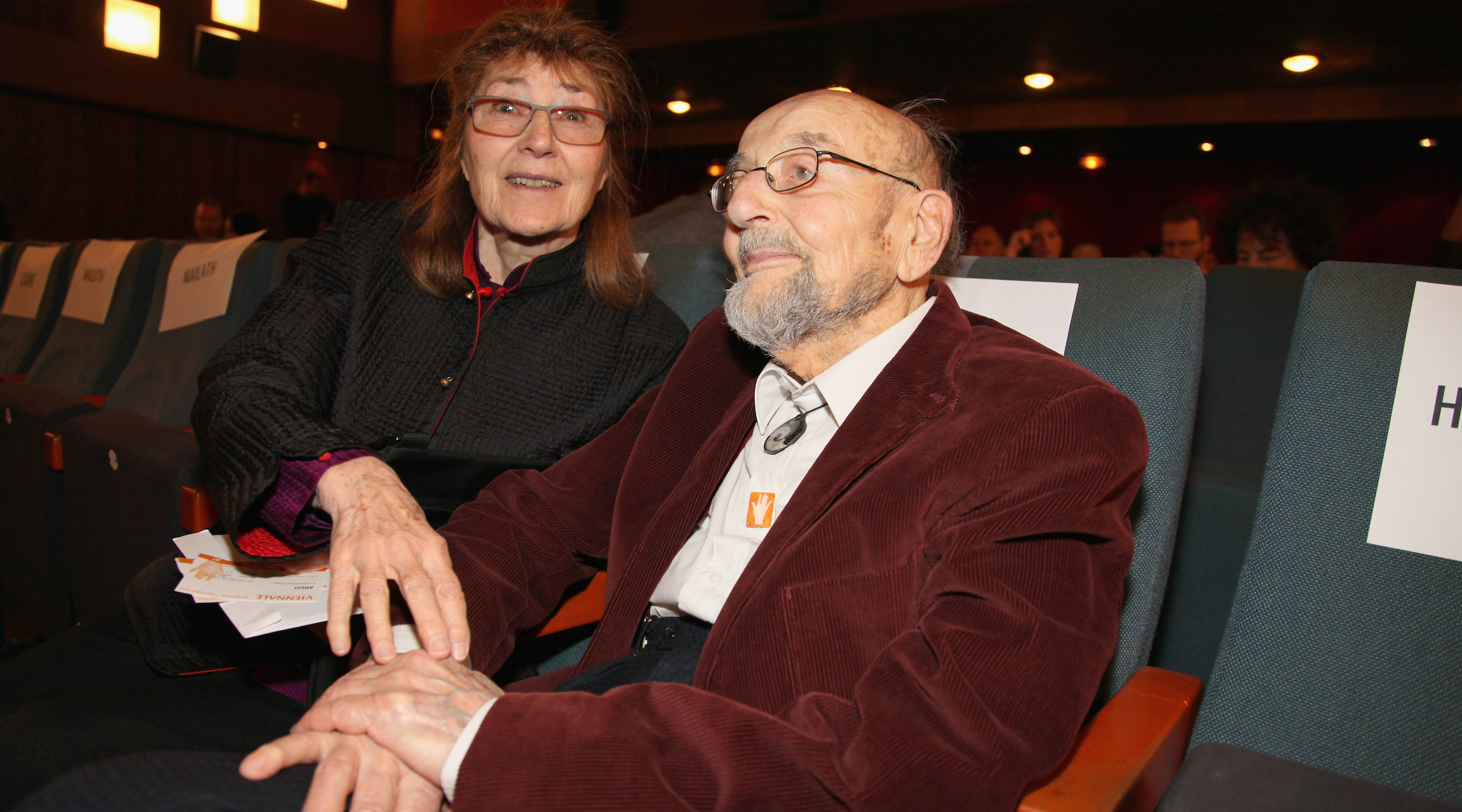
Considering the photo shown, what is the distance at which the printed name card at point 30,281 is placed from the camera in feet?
12.5

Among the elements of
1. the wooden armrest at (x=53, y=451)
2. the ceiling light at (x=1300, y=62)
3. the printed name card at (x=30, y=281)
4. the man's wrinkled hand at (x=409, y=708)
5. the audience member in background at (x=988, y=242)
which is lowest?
the wooden armrest at (x=53, y=451)

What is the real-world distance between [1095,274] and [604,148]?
0.93m

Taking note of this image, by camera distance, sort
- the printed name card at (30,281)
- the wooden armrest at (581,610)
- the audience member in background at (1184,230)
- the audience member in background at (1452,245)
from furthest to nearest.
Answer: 1. the printed name card at (30,281)
2. the audience member in background at (1184,230)
3. the audience member in background at (1452,245)
4. the wooden armrest at (581,610)

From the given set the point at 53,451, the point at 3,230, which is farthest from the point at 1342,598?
the point at 3,230

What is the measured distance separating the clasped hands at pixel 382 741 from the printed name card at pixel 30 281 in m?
4.00

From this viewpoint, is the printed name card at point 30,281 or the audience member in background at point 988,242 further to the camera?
the audience member in background at point 988,242

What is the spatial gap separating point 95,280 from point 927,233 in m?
3.52

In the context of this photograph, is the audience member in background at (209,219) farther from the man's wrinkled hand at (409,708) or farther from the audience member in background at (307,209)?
the man's wrinkled hand at (409,708)

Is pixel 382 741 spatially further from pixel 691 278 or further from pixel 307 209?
pixel 307 209

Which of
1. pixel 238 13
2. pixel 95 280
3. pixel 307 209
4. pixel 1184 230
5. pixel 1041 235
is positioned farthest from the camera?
pixel 238 13

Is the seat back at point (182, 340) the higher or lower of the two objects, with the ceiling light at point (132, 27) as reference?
lower

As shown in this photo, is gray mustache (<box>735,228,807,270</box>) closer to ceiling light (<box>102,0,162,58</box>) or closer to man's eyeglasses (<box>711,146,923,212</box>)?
man's eyeglasses (<box>711,146,923,212</box>)

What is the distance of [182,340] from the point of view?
8.87ft

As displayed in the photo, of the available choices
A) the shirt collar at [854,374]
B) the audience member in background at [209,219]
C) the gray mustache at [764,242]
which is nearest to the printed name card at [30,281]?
the audience member in background at [209,219]
